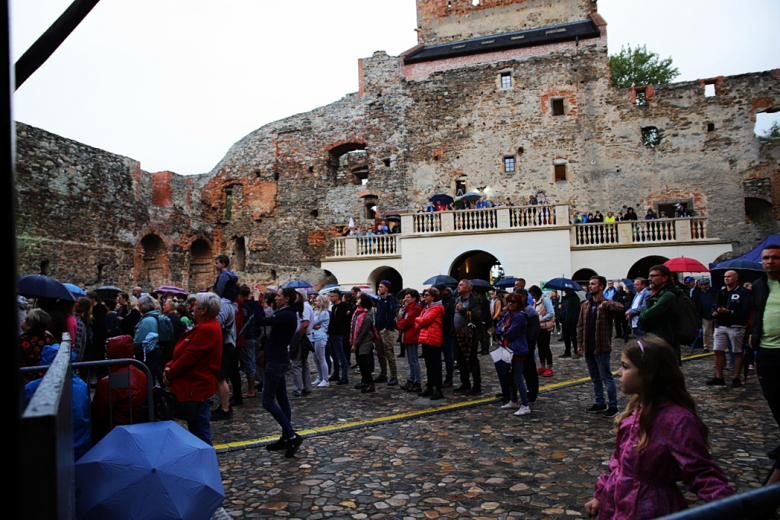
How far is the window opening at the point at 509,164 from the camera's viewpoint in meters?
25.1

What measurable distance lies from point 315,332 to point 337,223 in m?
17.6

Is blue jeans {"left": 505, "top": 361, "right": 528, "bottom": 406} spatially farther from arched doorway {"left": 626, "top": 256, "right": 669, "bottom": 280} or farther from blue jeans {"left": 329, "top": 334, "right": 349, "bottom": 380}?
arched doorway {"left": 626, "top": 256, "right": 669, "bottom": 280}

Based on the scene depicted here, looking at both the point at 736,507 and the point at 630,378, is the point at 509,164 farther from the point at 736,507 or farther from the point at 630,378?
the point at 736,507

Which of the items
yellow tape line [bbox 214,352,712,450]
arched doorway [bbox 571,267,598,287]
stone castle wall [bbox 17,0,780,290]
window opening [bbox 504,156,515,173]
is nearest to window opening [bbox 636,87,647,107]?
stone castle wall [bbox 17,0,780,290]

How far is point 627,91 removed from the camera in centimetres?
2408

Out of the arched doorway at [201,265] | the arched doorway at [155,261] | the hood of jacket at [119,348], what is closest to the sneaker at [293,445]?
the hood of jacket at [119,348]

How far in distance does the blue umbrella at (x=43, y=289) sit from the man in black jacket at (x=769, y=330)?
23.0 feet

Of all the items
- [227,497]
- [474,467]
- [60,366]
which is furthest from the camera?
[474,467]

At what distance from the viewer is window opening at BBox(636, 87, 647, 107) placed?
24041 millimetres

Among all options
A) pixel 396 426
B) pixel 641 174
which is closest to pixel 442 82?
pixel 641 174

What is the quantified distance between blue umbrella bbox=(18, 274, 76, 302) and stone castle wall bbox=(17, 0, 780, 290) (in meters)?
14.1

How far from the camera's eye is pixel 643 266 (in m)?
21.5

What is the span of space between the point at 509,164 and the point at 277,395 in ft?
70.6

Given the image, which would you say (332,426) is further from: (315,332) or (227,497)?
(315,332)
